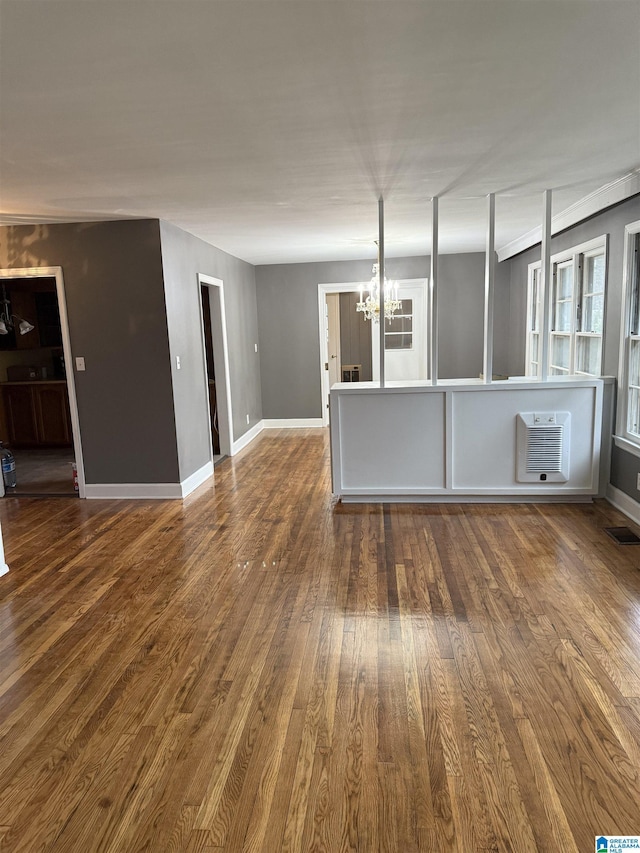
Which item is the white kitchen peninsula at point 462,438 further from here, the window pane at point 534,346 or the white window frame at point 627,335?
the window pane at point 534,346

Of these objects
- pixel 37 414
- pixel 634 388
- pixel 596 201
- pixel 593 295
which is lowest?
pixel 37 414

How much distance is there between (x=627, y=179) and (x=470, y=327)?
4210 millimetres

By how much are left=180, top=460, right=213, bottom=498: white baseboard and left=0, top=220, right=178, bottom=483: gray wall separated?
0.49 ft

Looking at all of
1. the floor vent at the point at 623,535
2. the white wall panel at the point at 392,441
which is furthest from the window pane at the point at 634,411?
the white wall panel at the point at 392,441

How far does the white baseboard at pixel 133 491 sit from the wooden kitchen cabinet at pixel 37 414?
2288 mm

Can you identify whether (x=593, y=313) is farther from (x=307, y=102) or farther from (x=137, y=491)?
(x=137, y=491)

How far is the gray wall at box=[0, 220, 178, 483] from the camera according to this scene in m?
4.70

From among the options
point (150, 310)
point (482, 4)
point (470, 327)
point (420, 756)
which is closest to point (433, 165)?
point (482, 4)

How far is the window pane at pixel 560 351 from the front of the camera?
562 cm

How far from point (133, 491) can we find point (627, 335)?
4.34m

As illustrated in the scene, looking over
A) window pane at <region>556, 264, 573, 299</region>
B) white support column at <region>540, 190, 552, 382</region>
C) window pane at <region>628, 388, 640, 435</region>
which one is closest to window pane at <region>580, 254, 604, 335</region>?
window pane at <region>556, 264, 573, 299</region>

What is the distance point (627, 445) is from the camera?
13.4 ft

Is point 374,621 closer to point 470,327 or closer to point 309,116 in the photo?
point 309,116

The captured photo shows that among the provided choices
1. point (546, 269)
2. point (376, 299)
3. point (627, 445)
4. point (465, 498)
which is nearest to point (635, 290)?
point (546, 269)
